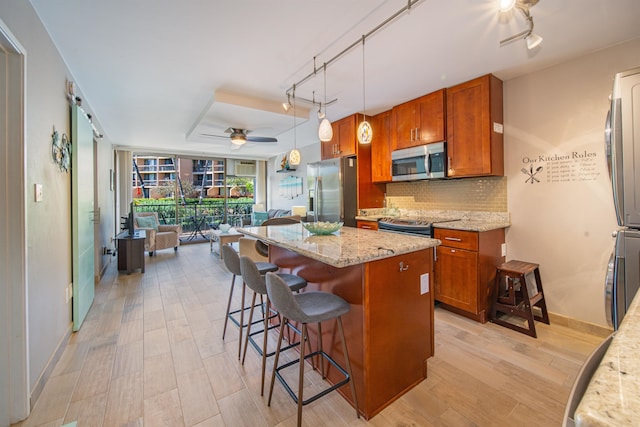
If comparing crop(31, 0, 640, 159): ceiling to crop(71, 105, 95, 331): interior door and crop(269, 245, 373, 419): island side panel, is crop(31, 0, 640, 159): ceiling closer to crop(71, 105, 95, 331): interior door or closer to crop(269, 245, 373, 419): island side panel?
crop(71, 105, 95, 331): interior door

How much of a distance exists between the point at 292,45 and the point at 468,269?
257 cm

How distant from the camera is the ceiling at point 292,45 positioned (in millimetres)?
1868

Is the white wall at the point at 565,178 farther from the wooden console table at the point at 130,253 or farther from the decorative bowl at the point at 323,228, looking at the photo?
the wooden console table at the point at 130,253

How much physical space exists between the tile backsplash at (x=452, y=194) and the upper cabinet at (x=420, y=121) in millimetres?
628

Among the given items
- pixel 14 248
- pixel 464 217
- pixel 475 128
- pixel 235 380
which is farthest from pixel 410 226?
pixel 14 248

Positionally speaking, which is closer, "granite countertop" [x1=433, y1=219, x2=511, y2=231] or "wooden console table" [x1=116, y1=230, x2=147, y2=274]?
"granite countertop" [x1=433, y1=219, x2=511, y2=231]

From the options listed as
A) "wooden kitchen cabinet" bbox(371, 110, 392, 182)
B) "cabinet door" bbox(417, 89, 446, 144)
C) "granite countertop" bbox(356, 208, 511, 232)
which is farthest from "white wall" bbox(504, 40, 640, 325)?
"wooden kitchen cabinet" bbox(371, 110, 392, 182)

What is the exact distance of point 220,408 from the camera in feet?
5.42

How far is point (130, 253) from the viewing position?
174 inches

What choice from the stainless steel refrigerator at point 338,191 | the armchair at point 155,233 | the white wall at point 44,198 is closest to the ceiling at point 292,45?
the white wall at point 44,198

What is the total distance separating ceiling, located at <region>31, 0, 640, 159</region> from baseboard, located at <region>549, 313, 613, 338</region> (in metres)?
2.37

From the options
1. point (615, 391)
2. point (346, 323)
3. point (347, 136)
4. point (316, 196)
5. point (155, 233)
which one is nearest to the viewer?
point (615, 391)

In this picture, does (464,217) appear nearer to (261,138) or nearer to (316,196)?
(316,196)

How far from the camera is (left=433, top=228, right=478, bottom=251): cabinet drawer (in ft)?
8.69
